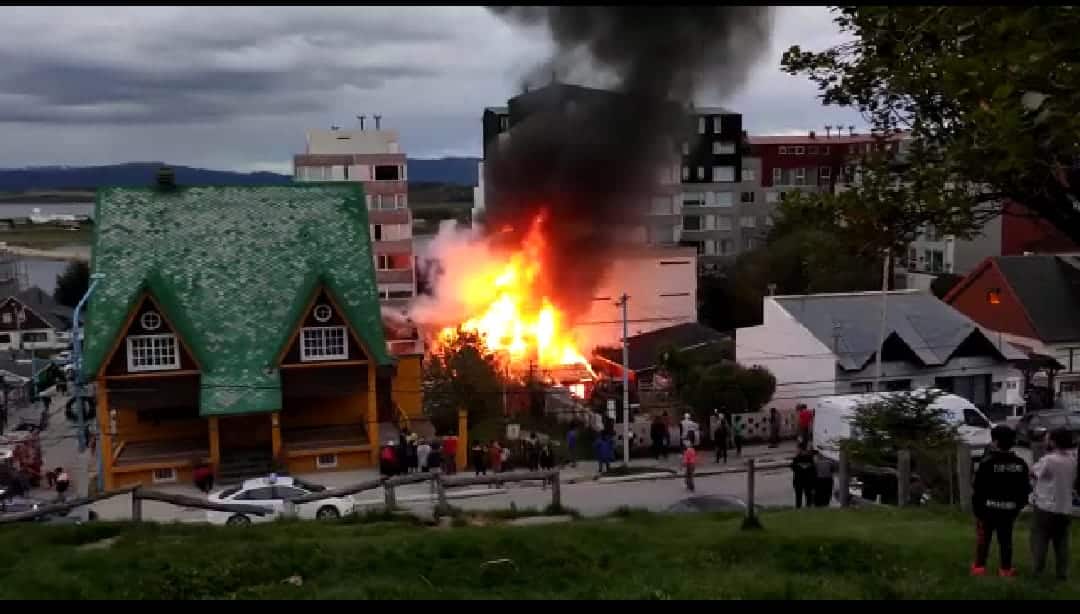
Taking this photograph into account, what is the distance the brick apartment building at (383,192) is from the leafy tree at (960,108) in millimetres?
45175

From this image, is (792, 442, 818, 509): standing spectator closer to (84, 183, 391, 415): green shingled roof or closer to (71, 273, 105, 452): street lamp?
(84, 183, 391, 415): green shingled roof

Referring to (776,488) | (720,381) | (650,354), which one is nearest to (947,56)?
(776,488)

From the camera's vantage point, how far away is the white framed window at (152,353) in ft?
93.1

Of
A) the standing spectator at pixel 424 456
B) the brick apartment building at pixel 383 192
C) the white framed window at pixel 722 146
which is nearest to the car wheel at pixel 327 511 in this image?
the standing spectator at pixel 424 456

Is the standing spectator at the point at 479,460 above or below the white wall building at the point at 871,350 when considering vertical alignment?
below

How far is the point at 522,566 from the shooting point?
31.8 feet

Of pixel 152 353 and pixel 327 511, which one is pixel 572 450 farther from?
pixel 152 353

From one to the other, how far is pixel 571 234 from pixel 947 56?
3928 centimetres

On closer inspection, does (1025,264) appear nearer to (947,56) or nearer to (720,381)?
(720,381)

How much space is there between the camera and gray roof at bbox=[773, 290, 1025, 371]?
3272cm

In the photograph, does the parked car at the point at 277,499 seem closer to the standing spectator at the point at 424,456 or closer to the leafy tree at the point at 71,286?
the standing spectator at the point at 424,456

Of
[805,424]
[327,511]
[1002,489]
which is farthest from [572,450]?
[1002,489]

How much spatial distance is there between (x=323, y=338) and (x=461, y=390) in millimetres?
5274

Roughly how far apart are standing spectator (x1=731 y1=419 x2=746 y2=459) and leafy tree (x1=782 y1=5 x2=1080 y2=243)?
59.0 ft
